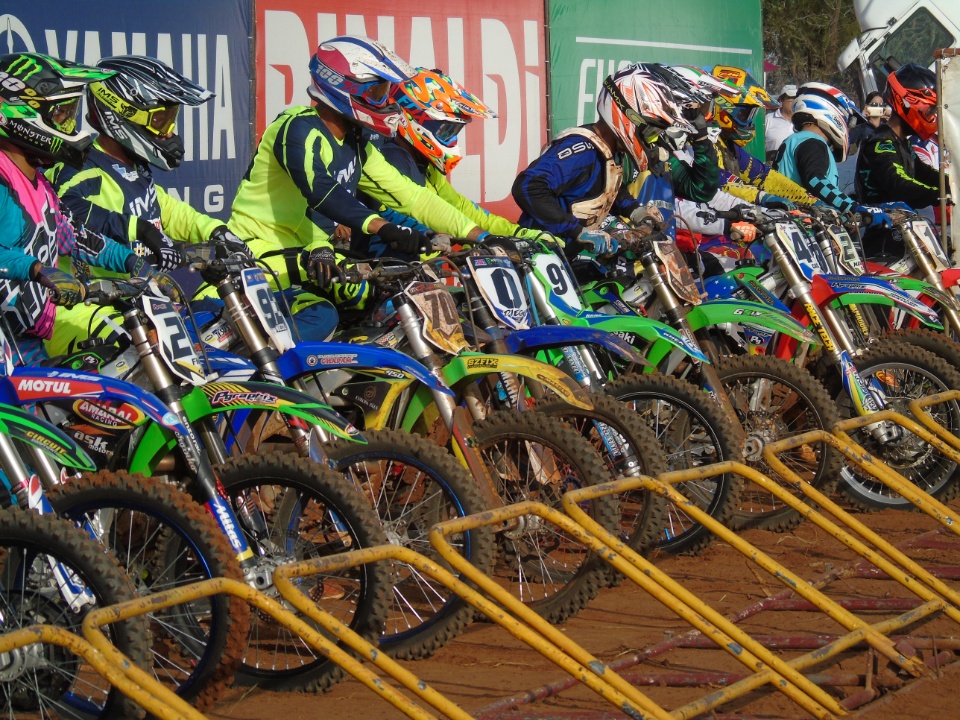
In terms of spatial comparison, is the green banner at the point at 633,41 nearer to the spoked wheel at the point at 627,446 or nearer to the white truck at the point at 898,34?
the white truck at the point at 898,34

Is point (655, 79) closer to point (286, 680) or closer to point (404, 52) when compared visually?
point (404, 52)

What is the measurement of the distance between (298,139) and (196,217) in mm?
547

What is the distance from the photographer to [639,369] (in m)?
6.00

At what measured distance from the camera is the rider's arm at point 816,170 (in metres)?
8.29

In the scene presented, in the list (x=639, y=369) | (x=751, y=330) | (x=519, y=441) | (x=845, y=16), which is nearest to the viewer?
(x=519, y=441)

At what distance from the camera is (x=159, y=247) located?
475cm

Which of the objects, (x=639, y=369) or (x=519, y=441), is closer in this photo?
(x=519, y=441)

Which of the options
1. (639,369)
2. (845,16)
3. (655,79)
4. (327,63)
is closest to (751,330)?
(639,369)

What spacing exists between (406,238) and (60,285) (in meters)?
1.80

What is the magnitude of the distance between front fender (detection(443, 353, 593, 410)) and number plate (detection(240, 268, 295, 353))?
2.03ft

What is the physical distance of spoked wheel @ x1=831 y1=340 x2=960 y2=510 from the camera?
246 inches

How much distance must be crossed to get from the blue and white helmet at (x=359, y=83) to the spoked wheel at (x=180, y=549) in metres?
2.55

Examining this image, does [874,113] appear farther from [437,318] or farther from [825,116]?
[437,318]

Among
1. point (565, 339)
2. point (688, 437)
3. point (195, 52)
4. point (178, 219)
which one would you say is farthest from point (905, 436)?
point (195, 52)
